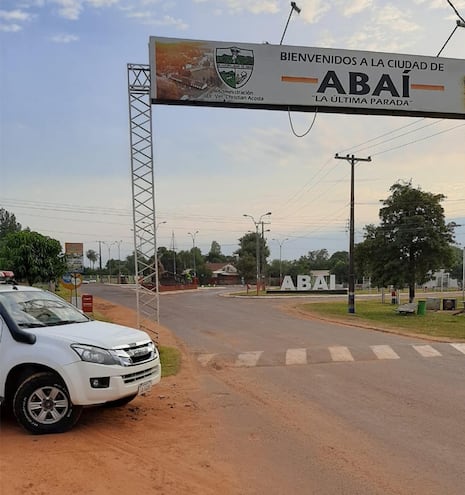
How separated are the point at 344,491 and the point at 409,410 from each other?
10.4 feet

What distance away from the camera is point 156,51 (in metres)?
14.6

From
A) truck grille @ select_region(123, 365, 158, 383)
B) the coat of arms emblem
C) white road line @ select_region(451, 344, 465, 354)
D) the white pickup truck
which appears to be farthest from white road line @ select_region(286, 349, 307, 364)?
the coat of arms emblem

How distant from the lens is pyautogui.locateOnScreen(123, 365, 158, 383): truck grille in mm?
6363

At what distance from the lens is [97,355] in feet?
20.3

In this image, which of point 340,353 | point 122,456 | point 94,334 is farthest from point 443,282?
point 122,456

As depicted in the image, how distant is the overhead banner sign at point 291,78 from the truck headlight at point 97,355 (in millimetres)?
9673

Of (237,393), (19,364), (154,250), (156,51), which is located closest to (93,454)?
(19,364)

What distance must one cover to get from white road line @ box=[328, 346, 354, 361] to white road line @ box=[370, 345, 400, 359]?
66 cm

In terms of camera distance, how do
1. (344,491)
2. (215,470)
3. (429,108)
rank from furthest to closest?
(429,108) < (215,470) < (344,491)

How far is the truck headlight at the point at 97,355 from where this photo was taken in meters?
6.14

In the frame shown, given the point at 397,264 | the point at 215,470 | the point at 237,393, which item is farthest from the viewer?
the point at 397,264

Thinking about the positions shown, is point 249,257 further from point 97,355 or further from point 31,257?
point 97,355

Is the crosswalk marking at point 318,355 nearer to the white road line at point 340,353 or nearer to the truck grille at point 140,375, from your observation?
the white road line at point 340,353

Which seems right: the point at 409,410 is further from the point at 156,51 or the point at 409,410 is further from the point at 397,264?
the point at 397,264
